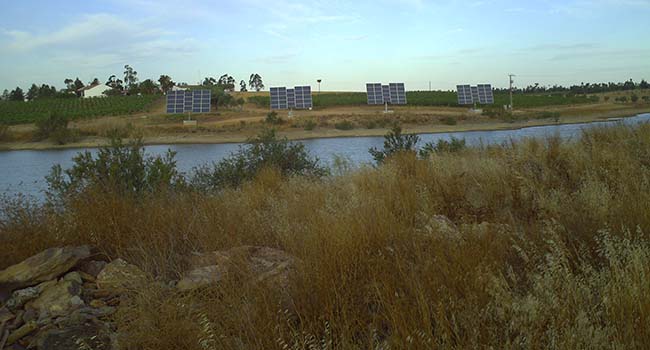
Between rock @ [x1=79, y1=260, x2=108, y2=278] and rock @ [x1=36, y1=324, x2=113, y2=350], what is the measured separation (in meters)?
1.05

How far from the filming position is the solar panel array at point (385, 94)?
67250 millimetres

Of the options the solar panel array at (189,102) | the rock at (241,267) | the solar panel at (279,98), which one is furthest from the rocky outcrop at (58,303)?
the solar panel at (279,98)

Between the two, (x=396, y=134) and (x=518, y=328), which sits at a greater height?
(x=396, y=134)

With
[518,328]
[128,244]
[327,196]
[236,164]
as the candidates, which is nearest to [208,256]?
[128,244]

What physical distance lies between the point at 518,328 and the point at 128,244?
Answer: 336 cm

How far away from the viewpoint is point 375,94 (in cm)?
6831

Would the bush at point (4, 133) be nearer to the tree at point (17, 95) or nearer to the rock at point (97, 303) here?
the rock at point (97, 303)

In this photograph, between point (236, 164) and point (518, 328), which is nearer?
point (518, 328)

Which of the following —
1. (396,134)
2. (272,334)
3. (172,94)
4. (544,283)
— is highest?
(172,94)

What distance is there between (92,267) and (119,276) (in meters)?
0.54

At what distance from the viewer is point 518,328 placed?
226cm

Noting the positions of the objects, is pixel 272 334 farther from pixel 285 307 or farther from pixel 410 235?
pixel 410 235

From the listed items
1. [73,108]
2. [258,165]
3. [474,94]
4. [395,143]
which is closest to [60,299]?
[258,165]

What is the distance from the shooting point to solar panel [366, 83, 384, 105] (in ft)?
220
